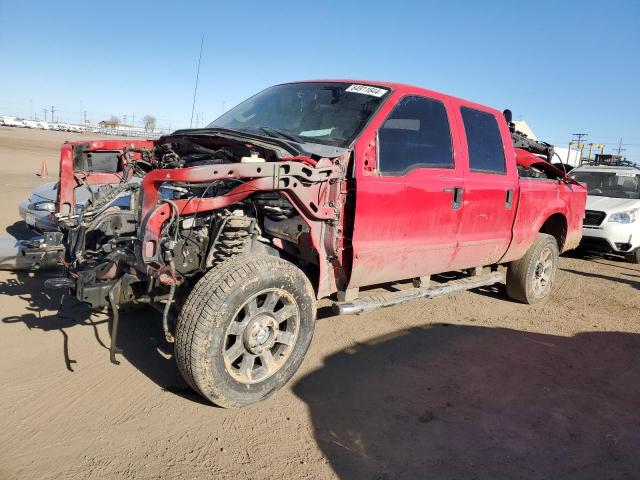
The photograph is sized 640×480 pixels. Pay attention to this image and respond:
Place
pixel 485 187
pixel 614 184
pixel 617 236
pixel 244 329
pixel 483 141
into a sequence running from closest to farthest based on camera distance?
pixel 244 329
pixel 485 187
pixel 483 141
pixel 617 236
pixel 614 184

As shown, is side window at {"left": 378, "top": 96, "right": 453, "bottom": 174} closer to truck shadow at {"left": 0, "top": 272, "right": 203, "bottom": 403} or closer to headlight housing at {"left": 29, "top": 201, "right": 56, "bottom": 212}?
truck shadow at {"left": 0, "top": 272, "right": 203, "bottom": 403}

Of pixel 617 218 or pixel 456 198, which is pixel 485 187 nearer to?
pixel 456 198

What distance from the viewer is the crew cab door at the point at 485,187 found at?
4.43 metres

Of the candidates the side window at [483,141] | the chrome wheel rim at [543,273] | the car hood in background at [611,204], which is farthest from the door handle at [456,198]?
the car hood in background at [611,204]

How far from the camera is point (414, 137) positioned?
12.9 ft

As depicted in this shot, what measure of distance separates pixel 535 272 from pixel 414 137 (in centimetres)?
292

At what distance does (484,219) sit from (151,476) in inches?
143

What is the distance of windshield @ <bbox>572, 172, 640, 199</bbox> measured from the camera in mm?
9750

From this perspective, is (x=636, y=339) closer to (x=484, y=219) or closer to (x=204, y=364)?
(x=484, y=219)

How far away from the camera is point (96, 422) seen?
9.36 ft

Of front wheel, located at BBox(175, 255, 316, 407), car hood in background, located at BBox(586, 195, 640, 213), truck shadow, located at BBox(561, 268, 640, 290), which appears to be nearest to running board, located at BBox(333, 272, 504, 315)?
front wheel, located at BBox(175, 255, 316, 407)

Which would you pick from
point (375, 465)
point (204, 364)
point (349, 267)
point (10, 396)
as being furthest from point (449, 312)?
point (10, 396)

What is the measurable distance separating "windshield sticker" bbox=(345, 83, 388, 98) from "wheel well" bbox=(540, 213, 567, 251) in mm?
3389

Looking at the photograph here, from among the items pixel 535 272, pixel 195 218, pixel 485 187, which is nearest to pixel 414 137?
pixel 485 187
